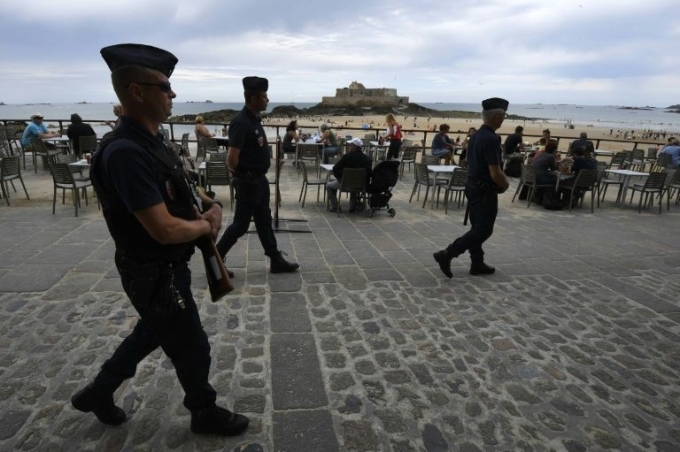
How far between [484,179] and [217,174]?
15.5 ft

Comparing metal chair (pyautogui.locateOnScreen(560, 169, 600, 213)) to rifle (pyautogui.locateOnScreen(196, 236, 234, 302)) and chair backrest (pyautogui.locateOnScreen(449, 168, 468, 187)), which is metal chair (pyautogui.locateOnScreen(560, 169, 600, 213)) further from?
rifle (pyautogui.locateOnScreen(196, 236, 234, 302))

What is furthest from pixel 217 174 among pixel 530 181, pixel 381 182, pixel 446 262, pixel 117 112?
pixel 530 181

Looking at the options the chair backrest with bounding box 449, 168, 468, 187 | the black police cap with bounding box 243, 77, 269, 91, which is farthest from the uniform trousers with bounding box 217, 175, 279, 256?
the chair backrest with bounding box 449, 168, 468, 187

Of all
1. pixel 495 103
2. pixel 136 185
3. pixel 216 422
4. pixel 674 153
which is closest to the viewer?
pixel 136 185

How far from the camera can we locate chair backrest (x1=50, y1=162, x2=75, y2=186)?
621 centimetres

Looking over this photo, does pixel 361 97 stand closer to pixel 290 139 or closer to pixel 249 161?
pixel 290 139

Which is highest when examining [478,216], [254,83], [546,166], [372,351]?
[254,83]

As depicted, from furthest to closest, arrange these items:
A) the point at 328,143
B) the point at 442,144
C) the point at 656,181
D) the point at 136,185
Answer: the point at 442,144, the point at 328,143, the point at 656,181, the point at 136,185

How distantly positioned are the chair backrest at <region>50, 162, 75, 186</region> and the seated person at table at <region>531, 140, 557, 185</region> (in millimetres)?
8253

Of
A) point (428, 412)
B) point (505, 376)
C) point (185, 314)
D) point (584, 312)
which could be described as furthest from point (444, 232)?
point (185, 314)

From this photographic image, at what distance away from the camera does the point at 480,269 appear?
4.47 metres

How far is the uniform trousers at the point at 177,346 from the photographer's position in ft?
5.80

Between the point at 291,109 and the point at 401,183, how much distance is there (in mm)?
64361

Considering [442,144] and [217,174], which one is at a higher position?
[442,144]
